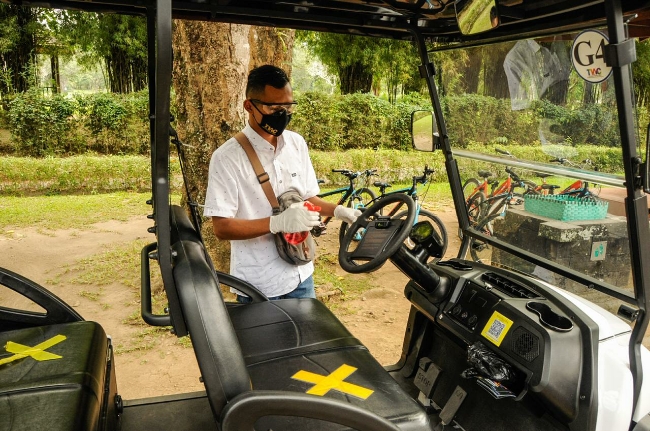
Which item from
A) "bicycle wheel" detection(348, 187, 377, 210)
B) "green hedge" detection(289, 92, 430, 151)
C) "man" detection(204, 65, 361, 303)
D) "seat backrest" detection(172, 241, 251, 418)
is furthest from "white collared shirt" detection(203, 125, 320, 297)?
"green hedge" detection(289, 92, 430, 151)

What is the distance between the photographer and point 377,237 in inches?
88.1

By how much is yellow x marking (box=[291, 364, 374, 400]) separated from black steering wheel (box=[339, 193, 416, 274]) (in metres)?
0.39

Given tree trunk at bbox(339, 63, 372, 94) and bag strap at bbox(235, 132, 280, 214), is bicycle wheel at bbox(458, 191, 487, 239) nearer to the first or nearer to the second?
bag strap at bbox(235, 132, 280, 214)

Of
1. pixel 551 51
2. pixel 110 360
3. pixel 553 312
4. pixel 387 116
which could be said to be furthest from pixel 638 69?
pixel 387 116

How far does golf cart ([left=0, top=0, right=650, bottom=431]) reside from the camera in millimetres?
1570

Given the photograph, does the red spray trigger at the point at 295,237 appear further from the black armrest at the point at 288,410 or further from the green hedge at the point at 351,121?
the green hedge at the point at 351,121

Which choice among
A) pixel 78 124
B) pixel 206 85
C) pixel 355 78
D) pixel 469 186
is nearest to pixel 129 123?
pixel 78 124

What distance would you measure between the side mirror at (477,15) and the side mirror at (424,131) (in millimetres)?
584

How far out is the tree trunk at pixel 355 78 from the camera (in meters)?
15.8

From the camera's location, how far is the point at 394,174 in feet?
42.0

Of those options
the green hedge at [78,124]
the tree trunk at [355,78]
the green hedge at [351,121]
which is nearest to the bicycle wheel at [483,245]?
the green hedge at [351,121]

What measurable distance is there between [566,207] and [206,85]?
11.8ft

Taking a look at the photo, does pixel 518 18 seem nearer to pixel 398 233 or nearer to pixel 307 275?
pixel 398 233

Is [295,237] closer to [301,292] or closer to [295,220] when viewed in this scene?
[295,220]
